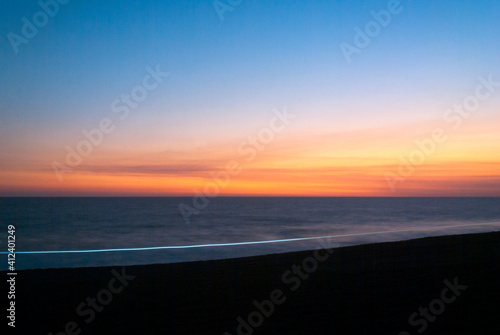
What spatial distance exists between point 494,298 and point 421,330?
1.57 metres

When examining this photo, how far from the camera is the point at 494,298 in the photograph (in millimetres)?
5145

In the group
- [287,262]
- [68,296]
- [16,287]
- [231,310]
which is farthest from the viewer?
[287,262]

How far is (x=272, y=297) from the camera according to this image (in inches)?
218

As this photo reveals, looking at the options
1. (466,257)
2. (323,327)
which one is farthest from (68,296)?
(466,257)

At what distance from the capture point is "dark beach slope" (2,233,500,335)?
173 inches

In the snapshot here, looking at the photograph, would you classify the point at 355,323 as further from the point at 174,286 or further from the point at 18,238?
the point at 18,238

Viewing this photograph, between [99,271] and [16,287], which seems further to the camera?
[99,271]

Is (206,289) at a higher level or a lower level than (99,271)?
lower

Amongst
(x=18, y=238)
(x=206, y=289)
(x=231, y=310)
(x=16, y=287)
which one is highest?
(x=18, y=238)

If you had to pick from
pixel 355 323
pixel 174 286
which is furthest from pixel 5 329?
pixel 355 323

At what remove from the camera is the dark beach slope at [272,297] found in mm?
4387

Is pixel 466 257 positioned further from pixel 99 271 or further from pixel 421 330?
pixel 99 271

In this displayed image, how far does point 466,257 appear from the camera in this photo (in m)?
8.18

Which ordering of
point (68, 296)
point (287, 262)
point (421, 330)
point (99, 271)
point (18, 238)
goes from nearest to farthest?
point (421, 330) < point (68, 296) < point (99, 271) < point (287, 262) < point (18, 238)
